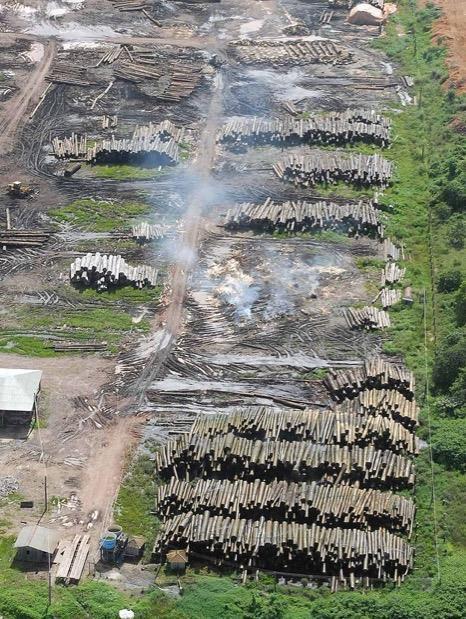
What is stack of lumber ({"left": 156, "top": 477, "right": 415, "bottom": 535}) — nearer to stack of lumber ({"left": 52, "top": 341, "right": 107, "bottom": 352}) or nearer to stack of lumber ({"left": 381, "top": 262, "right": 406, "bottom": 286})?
stack of lumber ({"left": 52, "top": 341, "right": 107, "bottom": 352})

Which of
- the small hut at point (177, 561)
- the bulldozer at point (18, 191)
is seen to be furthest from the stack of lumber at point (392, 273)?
the bulldozer at point (18, 191)

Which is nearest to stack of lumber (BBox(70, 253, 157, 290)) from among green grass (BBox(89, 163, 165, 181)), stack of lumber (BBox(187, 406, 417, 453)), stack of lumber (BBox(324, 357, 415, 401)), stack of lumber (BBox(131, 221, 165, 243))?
stack of lumber (BBox(131, 221, 165, 243))

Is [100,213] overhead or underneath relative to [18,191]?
underneath

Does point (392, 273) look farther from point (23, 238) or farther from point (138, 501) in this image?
point (23, 238)

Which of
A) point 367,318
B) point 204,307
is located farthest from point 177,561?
point 367,318

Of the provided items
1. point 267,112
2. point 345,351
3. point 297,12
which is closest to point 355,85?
point 267,112

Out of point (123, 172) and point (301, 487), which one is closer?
point (301, 487)
